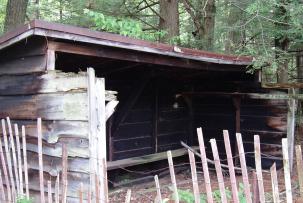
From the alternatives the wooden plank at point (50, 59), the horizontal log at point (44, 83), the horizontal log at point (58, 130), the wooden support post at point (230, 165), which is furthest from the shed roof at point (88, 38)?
the wooden support post at point (230, 165)

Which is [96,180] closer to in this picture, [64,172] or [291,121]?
[64,172]

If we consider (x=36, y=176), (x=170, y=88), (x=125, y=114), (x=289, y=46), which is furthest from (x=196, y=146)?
(x=36, y=176)

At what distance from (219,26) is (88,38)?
20.0 feet

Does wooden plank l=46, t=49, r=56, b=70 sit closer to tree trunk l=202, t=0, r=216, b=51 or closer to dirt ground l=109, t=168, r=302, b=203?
dirt ground l=109, t=168, r=302, b=203

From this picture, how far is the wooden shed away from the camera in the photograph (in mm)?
4465

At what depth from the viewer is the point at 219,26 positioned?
9875 mm

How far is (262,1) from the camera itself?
21.8 ft

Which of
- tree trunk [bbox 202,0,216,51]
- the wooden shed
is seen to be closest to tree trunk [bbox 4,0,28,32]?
the wooden shed

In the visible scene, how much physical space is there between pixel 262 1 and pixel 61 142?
4.18 m

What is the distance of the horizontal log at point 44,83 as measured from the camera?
4.41 m

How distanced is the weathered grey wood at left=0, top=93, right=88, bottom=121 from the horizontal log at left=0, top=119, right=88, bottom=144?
0.20ft

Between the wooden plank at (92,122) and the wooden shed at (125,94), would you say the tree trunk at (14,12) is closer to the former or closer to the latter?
the wooden shed at (125,94)

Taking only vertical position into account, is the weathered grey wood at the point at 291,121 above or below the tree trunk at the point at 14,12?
below

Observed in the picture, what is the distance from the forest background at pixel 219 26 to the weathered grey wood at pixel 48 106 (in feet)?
7.13
